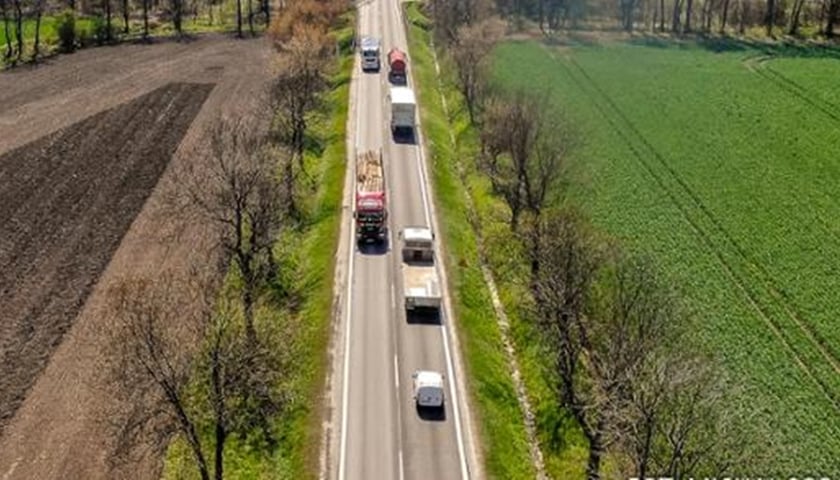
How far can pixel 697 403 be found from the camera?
152 feet

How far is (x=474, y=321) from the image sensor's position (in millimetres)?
68750

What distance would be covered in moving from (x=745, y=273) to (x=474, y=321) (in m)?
25.9

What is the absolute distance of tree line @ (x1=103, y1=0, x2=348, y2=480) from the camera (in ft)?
160

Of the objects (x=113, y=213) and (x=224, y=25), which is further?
(x=224, y=25)

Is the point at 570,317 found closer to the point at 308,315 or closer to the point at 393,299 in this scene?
the point at 393,299

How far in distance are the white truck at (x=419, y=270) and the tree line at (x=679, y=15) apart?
9917 centimetres

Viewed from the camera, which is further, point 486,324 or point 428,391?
point 486,324

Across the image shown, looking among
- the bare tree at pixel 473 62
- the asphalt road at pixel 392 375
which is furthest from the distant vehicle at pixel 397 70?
the asphalt road at pixel 392 375

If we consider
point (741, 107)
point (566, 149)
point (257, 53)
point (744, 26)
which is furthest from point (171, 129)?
point (744, 26)

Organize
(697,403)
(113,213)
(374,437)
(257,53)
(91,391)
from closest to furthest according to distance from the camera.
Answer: (697,403) → (374,437) → (91,391) → (113,213) → (257,53)

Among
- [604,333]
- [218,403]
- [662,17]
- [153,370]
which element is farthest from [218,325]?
[662,17]

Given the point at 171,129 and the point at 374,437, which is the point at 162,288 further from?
the point at 171,129

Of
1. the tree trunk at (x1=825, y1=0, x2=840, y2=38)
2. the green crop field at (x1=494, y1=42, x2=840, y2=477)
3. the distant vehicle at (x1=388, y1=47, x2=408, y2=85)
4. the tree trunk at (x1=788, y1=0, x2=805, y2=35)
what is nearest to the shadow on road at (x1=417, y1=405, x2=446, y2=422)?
the green crop field at (x1=494, y1=42, x2=840, y2=477)

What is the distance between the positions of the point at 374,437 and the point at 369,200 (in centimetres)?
2865
